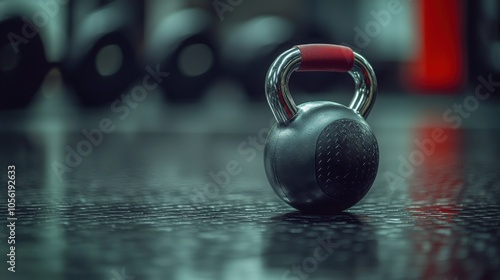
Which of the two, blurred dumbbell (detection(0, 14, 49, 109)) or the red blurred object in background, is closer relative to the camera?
blurred dumbbell (detection(0, 14, 49, 109))

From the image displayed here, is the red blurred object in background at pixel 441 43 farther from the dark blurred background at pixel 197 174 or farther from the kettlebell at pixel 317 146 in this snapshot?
the kettlebell at pixel 317 146

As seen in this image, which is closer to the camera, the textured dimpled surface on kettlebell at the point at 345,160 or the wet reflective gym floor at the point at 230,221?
the wet reflective gym floor at the point at 230,221

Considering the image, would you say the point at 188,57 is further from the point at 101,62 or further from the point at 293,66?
the point at 293,66

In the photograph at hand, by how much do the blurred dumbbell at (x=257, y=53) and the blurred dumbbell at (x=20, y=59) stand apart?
2002 mm

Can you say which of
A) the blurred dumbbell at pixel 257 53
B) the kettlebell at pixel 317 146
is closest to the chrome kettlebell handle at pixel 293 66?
the kettlebell at pixel 317 146

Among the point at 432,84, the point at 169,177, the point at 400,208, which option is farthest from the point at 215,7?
the point at 400,208

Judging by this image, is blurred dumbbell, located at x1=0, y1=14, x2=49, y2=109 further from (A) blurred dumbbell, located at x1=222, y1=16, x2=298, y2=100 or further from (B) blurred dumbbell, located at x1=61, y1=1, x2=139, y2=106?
(A) blurred dumbbell, located at x1=222, y1=16, x2=298, y2=100

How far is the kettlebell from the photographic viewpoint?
1.35 metres

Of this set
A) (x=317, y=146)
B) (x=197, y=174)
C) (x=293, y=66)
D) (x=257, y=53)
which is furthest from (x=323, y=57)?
(x=257, y=53)

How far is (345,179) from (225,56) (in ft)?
18.2

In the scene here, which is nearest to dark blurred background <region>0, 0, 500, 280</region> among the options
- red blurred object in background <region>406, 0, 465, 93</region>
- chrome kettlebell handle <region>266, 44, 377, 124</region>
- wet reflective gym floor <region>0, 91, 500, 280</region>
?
wet reflective gym floor <region>0, 91, 500, 280</region>

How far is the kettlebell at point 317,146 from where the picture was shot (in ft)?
4.43

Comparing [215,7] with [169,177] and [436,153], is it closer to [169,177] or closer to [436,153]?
[436,153]

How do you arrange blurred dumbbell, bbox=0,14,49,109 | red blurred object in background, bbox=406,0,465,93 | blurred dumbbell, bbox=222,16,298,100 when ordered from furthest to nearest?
red blurred object in background, bbox=406,0,465,93 < blurred dumbbell, bbox=222,16,298,100 < blurred dumbbell, bbox=0,14,49,109
